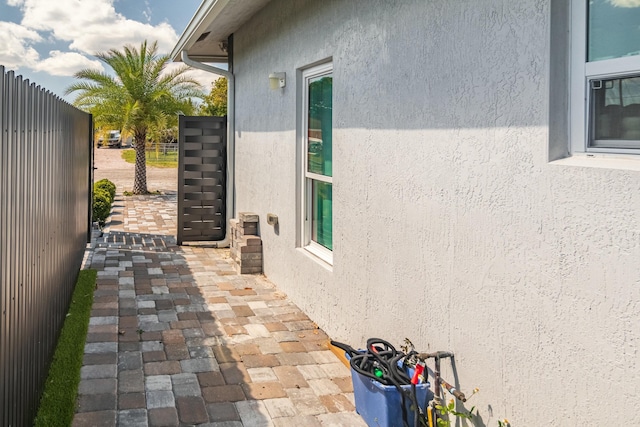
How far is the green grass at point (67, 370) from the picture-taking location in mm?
3619

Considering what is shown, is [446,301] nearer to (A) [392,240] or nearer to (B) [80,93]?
(A) [392,240]

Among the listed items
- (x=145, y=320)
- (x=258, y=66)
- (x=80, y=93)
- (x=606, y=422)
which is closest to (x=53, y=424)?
(x=145, y=320)

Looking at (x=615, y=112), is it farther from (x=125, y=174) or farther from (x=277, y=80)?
(x=125, y=174)

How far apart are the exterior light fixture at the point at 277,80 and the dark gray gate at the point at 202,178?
3.45 m

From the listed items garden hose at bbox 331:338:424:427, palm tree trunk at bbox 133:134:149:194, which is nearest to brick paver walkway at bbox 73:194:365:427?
garden hose at bbox 331:338:424:427

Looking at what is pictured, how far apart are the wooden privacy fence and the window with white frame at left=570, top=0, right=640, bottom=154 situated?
2362mm

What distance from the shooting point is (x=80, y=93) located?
64.0 feet

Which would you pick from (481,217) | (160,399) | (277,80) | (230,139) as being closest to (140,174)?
(230,139)

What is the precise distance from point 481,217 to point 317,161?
3.03 meters

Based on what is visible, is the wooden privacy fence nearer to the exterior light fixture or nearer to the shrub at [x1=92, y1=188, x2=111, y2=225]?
the exterior light fixture

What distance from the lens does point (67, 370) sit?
4.37 m

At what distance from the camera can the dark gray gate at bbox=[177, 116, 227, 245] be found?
999cm

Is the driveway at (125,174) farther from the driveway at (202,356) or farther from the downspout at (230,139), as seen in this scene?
the driveway at (202,356)

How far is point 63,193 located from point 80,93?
50.9ft
